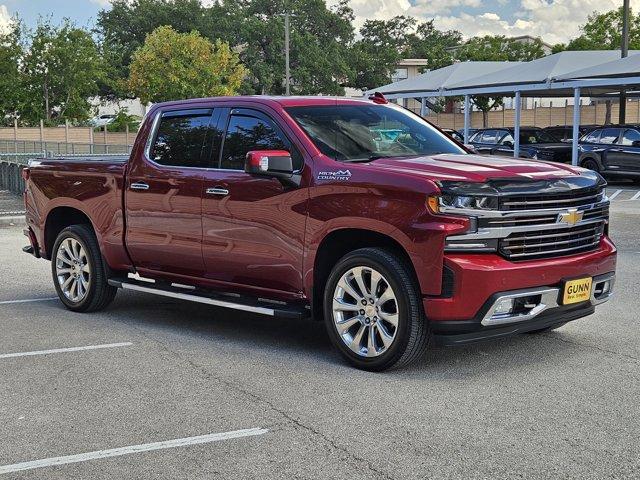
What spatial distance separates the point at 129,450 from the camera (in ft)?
15.6

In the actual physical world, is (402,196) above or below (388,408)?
above

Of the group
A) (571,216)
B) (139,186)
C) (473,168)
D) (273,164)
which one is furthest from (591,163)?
(273,164)

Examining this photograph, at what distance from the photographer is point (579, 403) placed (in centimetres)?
548

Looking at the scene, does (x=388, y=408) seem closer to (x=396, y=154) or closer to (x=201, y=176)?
(x=396, y=154)

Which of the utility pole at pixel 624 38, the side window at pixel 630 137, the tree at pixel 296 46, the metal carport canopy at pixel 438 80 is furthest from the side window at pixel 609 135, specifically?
the tree at pixel 296 46

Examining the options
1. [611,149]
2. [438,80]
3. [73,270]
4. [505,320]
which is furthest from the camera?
[438,80]

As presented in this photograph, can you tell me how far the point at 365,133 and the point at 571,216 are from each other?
1.71m

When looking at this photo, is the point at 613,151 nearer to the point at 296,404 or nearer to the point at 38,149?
the point at 296,404

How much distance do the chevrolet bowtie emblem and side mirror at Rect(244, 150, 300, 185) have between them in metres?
1.85

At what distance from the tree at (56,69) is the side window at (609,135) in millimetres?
40407

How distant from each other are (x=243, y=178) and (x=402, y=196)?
1543mm

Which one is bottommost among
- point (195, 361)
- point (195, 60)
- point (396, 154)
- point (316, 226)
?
point (195, 361)

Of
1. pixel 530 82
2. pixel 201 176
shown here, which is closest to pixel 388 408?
pixel 201 176

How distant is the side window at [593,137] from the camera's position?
84.2ft
